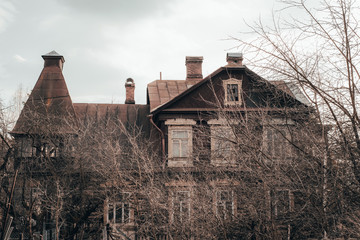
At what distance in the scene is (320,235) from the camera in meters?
7.05

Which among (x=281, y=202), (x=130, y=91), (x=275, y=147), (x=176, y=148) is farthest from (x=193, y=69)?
(x=281, y=202)

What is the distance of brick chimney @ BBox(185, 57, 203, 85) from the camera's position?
2041 cm

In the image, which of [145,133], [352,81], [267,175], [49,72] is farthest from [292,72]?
[49,72]

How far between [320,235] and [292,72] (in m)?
2.82

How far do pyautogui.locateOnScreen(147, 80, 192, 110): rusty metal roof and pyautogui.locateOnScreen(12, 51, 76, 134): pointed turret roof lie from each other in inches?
138

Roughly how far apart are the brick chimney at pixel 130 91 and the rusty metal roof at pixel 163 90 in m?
2.60

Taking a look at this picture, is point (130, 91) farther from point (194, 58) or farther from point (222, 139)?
point (222, 139)

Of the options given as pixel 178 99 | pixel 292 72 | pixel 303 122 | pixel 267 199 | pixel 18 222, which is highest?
pixel 178 99

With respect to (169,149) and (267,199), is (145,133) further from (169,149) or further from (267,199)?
(267,199)

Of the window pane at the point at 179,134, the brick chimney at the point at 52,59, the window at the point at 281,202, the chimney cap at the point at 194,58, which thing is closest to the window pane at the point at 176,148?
the window pane at the point at 179,134

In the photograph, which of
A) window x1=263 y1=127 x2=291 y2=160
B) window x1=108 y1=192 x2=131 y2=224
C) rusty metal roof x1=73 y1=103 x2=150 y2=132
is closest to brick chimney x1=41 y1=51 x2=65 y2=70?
rusty metal roof x1=73 y1=103 x2=150 y2=132

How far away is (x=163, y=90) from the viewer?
19.4 m

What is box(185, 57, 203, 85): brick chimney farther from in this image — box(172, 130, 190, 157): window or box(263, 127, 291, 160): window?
box(263, 127, 291, 160): window

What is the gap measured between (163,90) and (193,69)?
2.13 meters
